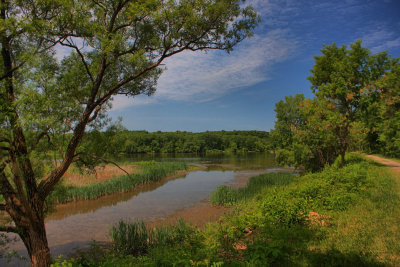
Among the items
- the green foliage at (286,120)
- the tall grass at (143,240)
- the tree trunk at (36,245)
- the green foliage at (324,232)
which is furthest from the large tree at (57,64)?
the green foliage at (286,120)

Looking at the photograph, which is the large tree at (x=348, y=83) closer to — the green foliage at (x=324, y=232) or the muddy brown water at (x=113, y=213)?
the green foliage at (x=324, y=232)

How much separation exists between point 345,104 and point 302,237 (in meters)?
13.0

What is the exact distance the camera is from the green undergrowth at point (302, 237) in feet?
13.0

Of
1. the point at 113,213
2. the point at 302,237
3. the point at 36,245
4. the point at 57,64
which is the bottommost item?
the point at 113,213

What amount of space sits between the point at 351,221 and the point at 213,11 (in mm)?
6726

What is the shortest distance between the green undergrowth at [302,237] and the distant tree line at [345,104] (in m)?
5.43

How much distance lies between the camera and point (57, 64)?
7.41 m

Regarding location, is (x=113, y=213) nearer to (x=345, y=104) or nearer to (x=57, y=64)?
(x=57, y=64)

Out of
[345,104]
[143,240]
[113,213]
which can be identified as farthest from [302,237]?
[345,104]

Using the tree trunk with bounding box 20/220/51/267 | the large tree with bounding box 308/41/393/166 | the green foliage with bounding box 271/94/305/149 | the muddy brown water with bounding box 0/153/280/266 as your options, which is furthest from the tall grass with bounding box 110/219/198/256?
the green foliage with bounding box 271/94/305/149

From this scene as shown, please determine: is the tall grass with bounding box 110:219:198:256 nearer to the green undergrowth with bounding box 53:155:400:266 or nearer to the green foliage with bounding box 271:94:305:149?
the green undergrowth with bounding box 53:155:400:266

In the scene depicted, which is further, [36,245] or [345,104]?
[345,104]

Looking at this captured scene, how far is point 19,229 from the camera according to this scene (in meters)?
6.24

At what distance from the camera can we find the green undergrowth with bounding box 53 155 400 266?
3.97m
